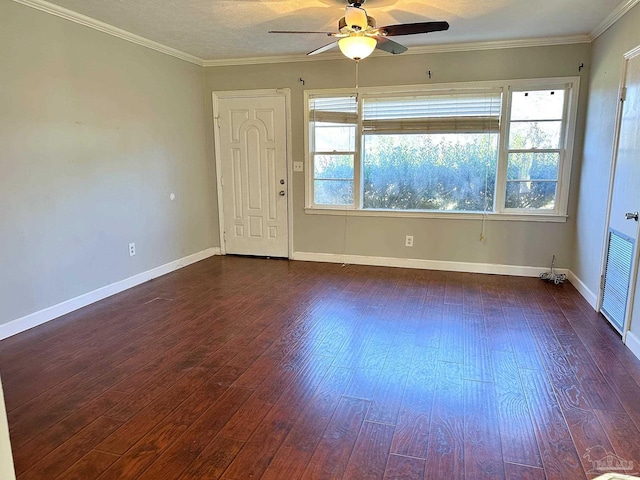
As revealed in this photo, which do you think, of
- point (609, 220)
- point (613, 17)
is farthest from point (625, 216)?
point (613, 17)

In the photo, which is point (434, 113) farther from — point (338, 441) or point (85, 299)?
point (85, 299)

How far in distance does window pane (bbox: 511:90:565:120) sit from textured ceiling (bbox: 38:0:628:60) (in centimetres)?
56

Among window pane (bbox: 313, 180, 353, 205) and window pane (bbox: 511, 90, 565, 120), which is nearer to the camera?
window pane (bbox: 511, 90, 565, 120)

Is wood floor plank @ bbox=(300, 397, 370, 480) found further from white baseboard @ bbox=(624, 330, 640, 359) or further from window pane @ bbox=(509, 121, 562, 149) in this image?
window pane @ bbox=(509, 121, 562, 149)

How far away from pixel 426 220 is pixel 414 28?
2.51 m

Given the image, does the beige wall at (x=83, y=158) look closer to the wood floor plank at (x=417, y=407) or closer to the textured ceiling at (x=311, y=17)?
the textured ceiling at (x=311, y=17)

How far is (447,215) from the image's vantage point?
4.86 metres

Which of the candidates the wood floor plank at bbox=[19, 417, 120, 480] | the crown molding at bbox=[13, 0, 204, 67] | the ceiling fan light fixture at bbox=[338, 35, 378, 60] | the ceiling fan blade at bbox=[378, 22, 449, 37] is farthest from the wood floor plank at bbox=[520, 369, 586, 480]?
the crown molding at bbox=[13, 0, 204, 67]

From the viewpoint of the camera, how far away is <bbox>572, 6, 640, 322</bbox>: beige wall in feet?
11.2

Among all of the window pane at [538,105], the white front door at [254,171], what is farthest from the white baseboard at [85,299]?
the window pane at [538,105]

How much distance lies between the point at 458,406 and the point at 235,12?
342 centimetres

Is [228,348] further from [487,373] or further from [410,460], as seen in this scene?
[487,373]

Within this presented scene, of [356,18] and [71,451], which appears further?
[356,18]

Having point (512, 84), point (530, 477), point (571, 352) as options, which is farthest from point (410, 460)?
point (512, 84)
